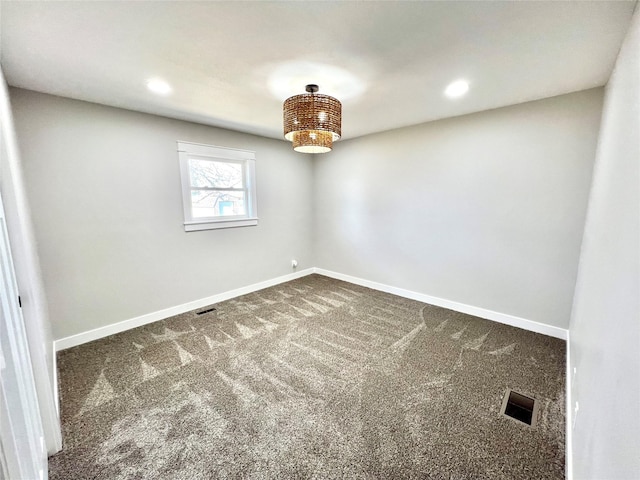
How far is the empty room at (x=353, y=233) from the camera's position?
4.46 ft

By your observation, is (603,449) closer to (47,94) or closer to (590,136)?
(590,136)

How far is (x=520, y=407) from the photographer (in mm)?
1859

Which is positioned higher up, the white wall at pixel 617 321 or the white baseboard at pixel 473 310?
the white wall at pixel 617 321

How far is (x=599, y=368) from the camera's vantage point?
115 cm

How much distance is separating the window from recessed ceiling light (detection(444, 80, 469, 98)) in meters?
2.66

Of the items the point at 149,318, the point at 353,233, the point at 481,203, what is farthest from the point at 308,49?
the point at 149,318

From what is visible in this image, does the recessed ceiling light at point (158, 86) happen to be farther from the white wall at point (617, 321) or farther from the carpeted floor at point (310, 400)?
the white wall at point (617, 321)

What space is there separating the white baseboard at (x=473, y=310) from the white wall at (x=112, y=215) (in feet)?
7.07

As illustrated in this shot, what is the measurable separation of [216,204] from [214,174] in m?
0.41

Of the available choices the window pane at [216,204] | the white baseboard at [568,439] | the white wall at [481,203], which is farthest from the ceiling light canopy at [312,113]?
the white baseboard at [568,439]

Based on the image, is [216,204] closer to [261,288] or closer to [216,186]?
[216,186]

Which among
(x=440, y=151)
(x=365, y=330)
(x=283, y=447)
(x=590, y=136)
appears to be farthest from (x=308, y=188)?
(x=283, y=447)

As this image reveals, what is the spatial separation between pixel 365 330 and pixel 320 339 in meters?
0.54

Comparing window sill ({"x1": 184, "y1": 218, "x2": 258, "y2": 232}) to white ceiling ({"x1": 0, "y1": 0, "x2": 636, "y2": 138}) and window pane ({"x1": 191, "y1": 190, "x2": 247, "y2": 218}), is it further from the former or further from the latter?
white ceiling ({"x1": 0, "y1": 0, "x2": 636, "y2": 138})
